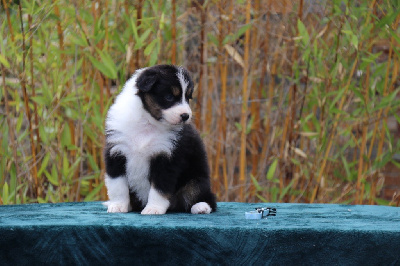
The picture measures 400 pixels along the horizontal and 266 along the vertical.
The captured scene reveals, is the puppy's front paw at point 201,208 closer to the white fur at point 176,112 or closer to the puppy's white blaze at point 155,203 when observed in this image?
the puppy's white blaze at point 155,203

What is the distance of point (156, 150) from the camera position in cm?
214

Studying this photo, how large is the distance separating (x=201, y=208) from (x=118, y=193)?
0.28m

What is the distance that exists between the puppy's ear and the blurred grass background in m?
0.63

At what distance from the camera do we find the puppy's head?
2.09 m

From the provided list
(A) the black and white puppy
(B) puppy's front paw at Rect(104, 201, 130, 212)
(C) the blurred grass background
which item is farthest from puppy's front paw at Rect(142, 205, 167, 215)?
(C) the blurred grass background

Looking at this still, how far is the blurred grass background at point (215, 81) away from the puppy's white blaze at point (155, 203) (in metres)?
0.75

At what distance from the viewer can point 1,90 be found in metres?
2.93

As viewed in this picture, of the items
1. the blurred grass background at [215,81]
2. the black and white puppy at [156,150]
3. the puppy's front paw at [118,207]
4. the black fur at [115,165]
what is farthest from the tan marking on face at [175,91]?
the blurred grass background at [215,81]

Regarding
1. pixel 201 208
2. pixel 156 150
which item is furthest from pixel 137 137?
pixel 201 208

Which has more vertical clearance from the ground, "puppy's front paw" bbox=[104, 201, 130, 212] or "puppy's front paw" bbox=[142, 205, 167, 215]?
"puppy's front paw" bbox=[142, 205, 167, 215]

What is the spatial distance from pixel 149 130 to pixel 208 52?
119 centimetres

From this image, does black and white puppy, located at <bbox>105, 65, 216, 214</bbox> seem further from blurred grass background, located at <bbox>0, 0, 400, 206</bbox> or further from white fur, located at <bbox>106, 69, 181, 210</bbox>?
blurred grass background, located at <bbox>0, 0, 400, 206</bbox>

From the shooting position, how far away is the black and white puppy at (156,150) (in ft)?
6.97

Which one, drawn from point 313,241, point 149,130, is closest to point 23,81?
point 149,130
